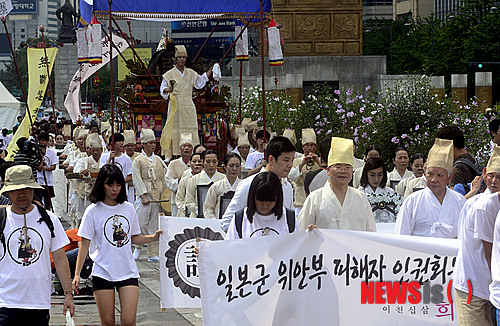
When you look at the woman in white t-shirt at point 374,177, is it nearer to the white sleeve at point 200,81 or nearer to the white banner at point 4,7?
the white banner at point 4,7

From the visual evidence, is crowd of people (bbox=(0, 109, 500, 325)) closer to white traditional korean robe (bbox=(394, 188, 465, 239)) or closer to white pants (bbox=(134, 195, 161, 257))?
white traditional korean robe (bbox=(394, 188, 465, 239))

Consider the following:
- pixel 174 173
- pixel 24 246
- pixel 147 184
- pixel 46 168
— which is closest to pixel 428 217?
pixel 24 246

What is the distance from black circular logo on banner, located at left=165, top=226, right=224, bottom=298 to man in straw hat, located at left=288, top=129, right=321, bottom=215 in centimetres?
270

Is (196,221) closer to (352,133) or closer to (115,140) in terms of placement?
(115,140)

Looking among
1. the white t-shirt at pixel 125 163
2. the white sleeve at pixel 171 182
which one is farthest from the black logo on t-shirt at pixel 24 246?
the white t-shirt at pixel 125 163

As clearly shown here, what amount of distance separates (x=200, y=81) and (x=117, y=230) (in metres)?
9.42

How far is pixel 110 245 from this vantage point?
745cm

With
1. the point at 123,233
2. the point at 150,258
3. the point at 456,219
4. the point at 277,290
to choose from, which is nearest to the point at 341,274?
the point at 277,290

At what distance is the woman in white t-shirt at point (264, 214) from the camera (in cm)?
663

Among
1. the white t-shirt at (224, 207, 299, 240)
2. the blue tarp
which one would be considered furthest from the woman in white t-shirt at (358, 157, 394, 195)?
the blue tarp

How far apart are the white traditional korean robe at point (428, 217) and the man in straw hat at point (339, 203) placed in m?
0.29

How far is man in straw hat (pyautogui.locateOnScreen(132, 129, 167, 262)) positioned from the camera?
1359cm

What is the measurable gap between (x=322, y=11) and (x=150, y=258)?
20115mm

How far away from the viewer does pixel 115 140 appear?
47.6ft
